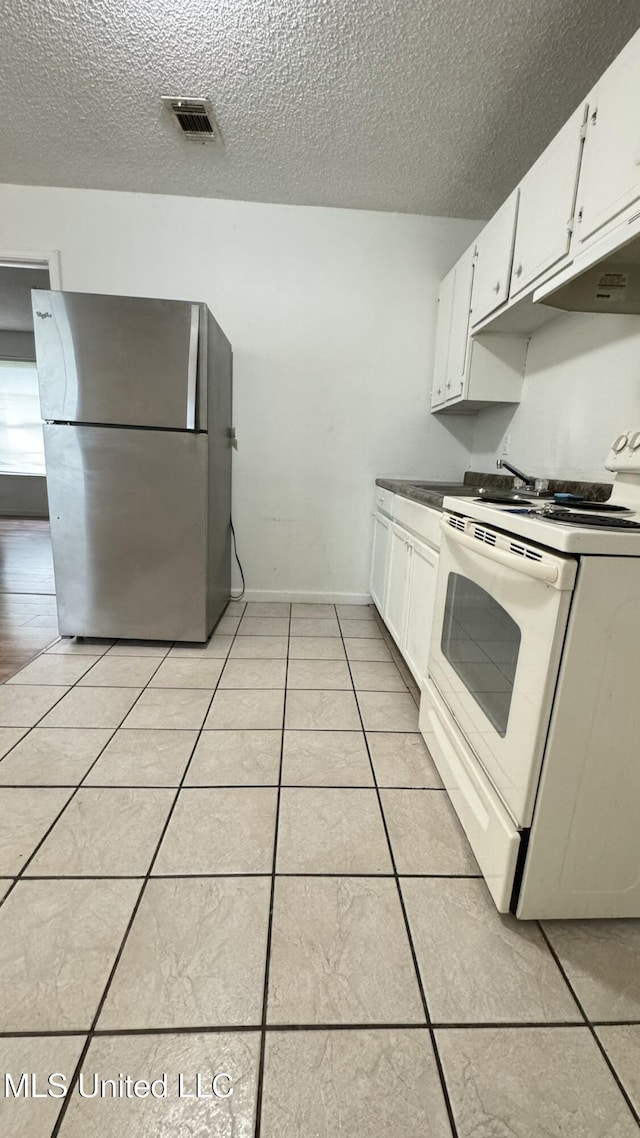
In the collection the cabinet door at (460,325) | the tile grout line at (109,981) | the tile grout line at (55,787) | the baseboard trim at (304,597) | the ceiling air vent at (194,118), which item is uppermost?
the ceiling air vent at (194,118)

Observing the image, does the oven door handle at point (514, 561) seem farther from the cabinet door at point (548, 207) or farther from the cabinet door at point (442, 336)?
the cabinet door at point (442, 336)

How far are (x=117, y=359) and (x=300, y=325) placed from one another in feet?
4.02

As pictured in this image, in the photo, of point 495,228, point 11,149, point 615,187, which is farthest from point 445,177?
point 11,149

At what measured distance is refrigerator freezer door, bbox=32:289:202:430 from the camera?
2041 mm

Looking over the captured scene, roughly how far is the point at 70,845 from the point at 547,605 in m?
1.26

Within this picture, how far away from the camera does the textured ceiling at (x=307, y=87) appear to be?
154 centimetres

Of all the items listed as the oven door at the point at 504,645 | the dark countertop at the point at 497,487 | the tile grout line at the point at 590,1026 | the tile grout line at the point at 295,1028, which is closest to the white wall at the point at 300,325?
the dark countertop at the point at 497,487

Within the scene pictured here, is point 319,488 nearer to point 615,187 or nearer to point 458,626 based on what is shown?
point 458,626

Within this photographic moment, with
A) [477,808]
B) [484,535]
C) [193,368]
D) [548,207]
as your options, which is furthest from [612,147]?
[477,808]

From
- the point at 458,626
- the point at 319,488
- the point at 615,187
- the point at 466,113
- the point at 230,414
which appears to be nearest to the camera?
the point at 615,187

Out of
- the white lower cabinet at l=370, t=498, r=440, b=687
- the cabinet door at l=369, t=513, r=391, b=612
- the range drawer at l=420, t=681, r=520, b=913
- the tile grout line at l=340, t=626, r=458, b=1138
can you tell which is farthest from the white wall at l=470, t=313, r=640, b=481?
the tile grout line at l=340, t=626, r=458, b=1138

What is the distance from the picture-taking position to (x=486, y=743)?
110 cm

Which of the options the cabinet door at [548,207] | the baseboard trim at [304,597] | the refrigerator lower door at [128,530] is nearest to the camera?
the cabinet door at [548,207]

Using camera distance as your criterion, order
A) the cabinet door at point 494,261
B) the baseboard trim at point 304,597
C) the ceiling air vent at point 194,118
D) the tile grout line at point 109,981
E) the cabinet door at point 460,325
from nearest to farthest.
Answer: the tile grout line at point 109,981 < the cabinet door at point 494,261 < the ceiling air vent at point 194,118 < the cabinet door at point 460,325 < the baseboard trim at point 304,597
